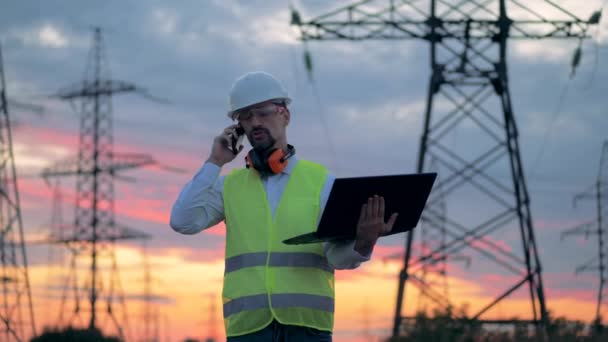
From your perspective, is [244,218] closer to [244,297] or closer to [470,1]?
[244,297]

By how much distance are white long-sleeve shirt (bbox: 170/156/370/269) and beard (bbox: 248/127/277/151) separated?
194 mm

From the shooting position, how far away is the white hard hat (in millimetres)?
7953

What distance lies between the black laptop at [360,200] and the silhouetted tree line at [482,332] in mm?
12208

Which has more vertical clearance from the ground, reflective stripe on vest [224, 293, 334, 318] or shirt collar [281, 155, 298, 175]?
shirt collar [281, 155, 298, 175]

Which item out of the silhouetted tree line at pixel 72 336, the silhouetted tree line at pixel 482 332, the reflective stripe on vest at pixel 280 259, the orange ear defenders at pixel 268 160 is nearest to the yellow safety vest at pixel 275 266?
the reflective stripe on vest at pixel 280 259

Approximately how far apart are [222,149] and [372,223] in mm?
1154

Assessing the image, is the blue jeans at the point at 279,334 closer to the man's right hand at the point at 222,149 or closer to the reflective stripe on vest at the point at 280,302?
the reflective stripe on vest at the point at 280,302

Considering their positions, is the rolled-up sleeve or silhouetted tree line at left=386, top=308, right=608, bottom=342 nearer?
the rolled-up sleeve

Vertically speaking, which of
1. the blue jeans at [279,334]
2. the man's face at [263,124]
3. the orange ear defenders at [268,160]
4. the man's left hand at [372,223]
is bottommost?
the blue jeans at [279,334]

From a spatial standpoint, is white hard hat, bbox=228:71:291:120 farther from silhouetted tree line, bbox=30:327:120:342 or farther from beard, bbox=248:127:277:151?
silhouetted tree line, bbox=30:327:120:342

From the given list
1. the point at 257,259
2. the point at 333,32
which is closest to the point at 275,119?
the point at 257,259

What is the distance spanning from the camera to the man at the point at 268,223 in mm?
7742

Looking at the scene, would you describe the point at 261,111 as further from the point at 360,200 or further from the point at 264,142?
the point at 360,200

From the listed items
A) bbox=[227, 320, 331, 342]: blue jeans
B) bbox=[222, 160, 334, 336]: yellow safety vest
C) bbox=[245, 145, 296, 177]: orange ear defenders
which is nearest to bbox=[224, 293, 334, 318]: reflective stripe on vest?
bbox=[222, 160, 334, 336]: yellow safety vest
